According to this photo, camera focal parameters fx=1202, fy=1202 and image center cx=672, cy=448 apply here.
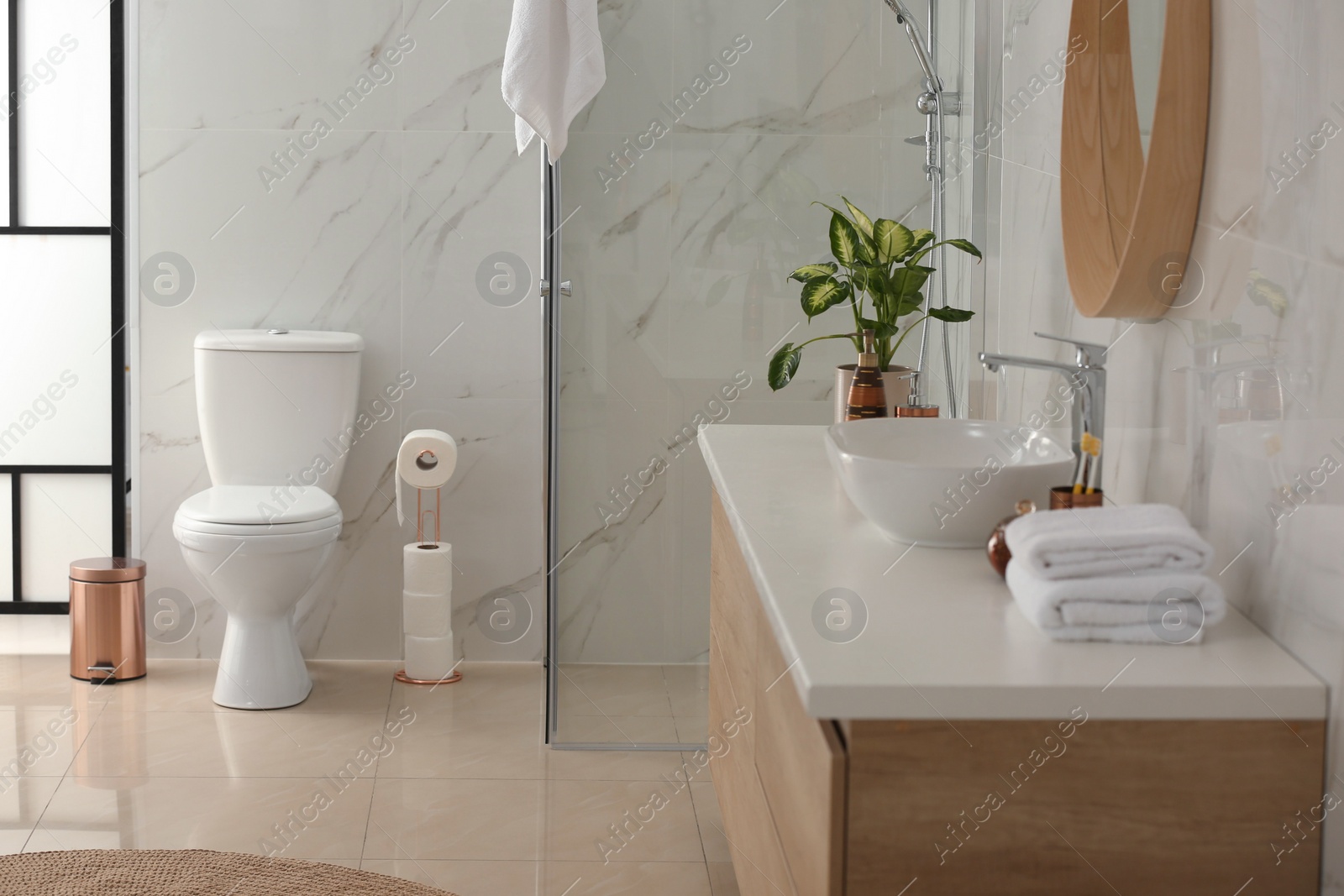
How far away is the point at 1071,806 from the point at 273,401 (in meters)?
2.45

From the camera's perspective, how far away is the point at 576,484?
8.83 feet

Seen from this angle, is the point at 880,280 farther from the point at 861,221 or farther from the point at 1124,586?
the point at 1124,586

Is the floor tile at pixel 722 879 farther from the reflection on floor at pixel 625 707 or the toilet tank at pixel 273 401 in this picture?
the toilet tank at pixel 273 401

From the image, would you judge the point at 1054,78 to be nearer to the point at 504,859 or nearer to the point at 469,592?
the point at 504,859

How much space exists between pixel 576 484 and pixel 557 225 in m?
0.57

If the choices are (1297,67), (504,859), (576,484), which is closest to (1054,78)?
(1297,67)

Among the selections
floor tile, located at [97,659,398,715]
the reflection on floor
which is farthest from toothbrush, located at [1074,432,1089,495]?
floor tile, located at [97,659,398,715]

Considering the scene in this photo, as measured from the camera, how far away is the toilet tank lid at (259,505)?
2.81 metres

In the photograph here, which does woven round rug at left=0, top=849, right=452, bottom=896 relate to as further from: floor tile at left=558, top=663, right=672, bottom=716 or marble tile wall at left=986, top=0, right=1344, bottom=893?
marble tile wall at left=986, top=0, right=1344, bottom=893

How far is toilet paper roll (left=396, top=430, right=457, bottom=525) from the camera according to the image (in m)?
3.07

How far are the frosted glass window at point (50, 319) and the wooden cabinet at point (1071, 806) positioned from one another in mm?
3154

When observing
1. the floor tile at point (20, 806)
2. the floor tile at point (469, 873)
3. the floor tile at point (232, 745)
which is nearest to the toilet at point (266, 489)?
the floor tile at point (232, 745)

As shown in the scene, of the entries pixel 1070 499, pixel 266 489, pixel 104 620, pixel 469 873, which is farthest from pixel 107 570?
pixel 1070 499

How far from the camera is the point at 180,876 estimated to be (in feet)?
6.75
